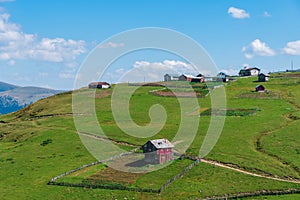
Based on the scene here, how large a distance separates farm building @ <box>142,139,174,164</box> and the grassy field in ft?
13.5

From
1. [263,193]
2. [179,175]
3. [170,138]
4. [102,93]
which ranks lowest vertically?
[263,193]

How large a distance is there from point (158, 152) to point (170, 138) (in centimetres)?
1588

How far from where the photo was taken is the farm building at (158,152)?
224ft

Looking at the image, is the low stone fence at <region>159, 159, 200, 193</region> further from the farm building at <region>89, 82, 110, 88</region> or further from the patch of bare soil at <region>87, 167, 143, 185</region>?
the farm building at <region>89, 82, 110, 88</region>

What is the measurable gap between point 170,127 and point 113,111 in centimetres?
3019

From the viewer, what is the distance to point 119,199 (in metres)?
54.2

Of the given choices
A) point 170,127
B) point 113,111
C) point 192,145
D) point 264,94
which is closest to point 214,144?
point 192,145

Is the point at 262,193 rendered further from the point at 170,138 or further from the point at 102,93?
the point at 102,93

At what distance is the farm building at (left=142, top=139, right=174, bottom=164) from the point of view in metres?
68.4

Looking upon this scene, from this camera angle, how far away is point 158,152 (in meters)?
68.2

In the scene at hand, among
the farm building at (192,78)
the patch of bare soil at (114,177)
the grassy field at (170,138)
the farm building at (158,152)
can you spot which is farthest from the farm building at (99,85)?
the patch of bare soil at (114,177)

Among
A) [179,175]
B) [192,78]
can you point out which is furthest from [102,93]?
[179,175]

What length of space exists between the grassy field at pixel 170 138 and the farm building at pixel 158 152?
13.5 ft

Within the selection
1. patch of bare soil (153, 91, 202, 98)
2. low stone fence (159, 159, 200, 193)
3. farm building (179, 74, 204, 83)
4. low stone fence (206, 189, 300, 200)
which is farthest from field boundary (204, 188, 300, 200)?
farm building (179, 74, 204, 83)
